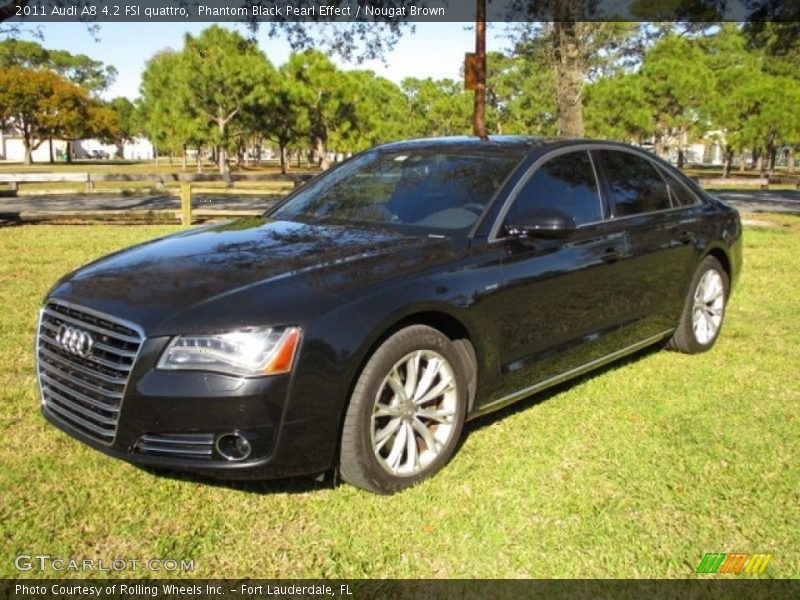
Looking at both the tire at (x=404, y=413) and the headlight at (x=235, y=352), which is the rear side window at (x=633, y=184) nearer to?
the tire at (x=404, y=413)

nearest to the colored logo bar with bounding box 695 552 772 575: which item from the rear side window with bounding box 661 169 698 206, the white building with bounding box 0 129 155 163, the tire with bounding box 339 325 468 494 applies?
the tire with bounding box 339 325 468 494

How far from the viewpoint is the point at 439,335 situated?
3.46m

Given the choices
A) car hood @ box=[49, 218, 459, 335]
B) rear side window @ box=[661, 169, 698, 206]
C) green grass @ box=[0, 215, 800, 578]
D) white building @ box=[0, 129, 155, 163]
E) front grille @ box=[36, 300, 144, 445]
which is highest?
white building @ box=[0, 129, 155, 163]

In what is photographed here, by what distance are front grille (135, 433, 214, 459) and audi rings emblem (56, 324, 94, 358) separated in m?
0.47

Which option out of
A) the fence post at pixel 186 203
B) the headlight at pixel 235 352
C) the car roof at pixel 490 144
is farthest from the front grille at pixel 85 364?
the fence post at pixel 186 203

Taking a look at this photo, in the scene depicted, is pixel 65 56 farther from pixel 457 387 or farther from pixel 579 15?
pixel 457 387

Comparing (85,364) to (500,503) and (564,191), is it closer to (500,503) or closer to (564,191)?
(500,503)

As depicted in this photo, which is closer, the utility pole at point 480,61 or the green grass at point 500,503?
the green grass at point 500,503

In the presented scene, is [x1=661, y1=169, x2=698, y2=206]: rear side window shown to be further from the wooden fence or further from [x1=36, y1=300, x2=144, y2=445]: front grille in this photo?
the wooden fence

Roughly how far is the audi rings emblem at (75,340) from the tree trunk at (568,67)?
42.9ft

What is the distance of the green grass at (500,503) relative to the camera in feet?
9.50

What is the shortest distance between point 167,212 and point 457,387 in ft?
41.9

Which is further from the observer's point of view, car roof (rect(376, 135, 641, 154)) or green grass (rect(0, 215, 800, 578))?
car roof (rect(376, 135, 641, 154))

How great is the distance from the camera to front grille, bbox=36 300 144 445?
298 cm
